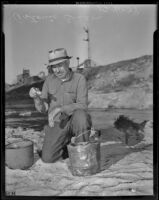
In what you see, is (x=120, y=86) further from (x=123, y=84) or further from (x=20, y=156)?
(x=20, y=156)

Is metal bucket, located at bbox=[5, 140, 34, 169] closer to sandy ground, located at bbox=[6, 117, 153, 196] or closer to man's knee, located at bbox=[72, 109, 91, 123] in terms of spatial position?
sandy ground, located at bbox=[6, 117, 153, 196]

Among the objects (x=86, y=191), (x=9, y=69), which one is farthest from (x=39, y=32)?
(x=86, y=191)

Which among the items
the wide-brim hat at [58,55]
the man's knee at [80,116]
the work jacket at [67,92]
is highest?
the wide-brim hat at [58,55]

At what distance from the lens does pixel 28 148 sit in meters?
2.09

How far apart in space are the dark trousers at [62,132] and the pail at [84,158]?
0.07 metres

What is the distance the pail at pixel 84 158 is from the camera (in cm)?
203

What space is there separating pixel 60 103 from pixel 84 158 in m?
0.40

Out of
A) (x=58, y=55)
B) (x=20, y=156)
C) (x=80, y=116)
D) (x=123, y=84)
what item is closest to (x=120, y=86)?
(x=123, y=84)

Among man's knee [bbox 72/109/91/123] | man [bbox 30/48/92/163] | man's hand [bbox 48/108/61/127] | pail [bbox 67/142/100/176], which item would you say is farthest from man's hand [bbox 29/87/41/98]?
pail [bbox 67/142/100/176]

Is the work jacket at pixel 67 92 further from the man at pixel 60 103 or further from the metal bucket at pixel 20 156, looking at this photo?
the metal bucket at pixel 20 156

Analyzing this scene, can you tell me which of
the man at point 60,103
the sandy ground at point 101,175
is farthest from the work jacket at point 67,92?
the sandy ground at point 101,175

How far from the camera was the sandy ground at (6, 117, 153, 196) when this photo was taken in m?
2.08

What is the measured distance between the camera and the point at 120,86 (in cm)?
212

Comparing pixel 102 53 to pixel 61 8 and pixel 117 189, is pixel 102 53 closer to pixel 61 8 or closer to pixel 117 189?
pixel 61 8
